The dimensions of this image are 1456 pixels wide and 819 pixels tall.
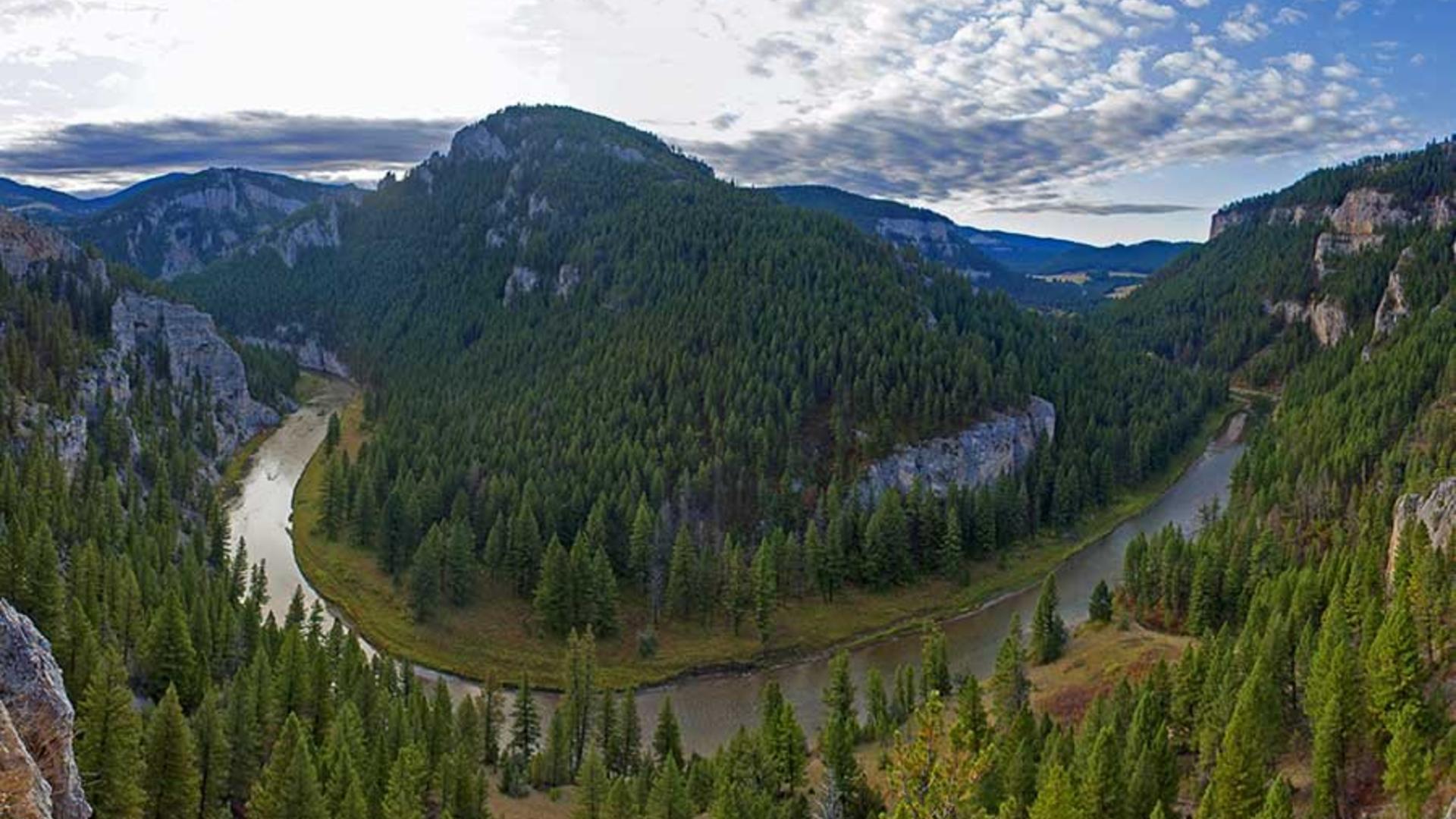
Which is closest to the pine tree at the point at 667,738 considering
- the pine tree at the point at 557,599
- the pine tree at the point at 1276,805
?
the pine tree at the point at 557,599

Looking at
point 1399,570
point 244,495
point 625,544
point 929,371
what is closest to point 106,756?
point 625,544

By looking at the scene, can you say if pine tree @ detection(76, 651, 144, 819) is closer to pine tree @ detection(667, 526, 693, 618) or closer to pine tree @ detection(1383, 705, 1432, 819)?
pine tree @ detection(667, 526, 693, 618)

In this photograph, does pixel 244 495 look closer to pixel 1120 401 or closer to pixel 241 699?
pixel 241 699

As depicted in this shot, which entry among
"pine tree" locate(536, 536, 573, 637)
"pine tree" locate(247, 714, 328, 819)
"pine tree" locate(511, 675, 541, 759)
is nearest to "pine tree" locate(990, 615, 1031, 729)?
"pine tree" locate(511, 675, 541, 759)

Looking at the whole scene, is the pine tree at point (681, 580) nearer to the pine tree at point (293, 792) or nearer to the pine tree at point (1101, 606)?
the pine tree at point (1101, 606)

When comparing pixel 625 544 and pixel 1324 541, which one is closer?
pixel 1324 541
